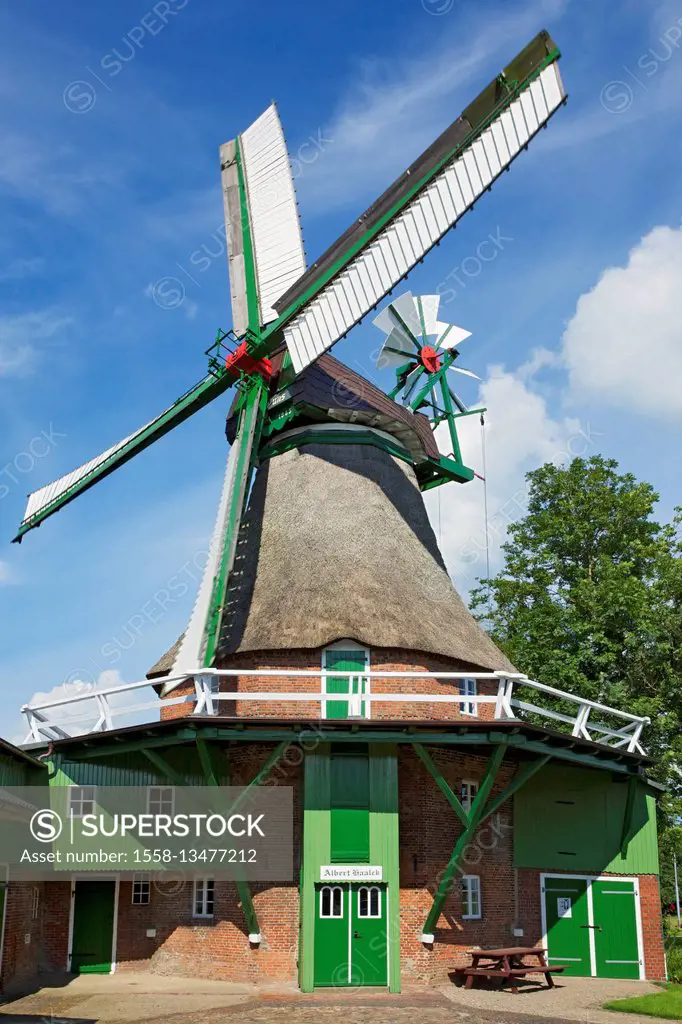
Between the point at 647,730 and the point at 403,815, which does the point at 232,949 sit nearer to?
the point at 403,815

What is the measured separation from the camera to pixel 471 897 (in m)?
18.5

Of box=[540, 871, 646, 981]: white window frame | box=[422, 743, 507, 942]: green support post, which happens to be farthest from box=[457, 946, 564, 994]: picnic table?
box=[540, 871, 646, 981]: white window frame

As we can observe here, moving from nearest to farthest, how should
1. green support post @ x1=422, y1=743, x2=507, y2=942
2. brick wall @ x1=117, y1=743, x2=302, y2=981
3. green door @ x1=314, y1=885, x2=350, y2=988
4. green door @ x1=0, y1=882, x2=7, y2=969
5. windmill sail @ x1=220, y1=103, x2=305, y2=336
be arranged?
green door @ x1=0, y1=882, x2=7, y2=969 < green door @ x1=314, y1=885, x2=350, y2=988 < green support post @ x1=422, y1=743, x2=507, y2=942 < brick wall @ x1=117, y1=743, x2=302, y2=981 < windmill sail @ x1=220, y1=103, x2=305, y2=336

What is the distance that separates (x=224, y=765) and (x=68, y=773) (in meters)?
3.28

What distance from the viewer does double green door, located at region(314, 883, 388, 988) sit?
16.4 m

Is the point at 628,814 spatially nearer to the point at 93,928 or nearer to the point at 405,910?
the point at 405,910

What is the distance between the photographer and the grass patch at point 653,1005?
14.9 meters

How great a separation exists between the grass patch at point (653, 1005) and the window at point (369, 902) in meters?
3.98

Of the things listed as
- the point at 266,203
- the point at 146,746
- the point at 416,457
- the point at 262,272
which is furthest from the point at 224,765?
the point at 266,203

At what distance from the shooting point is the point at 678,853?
26875mm

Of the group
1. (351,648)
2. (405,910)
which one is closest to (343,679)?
(351,648)

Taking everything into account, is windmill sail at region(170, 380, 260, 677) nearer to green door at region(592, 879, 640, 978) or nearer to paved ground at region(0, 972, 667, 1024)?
paved ground at region(0, 972, 667, 1024)

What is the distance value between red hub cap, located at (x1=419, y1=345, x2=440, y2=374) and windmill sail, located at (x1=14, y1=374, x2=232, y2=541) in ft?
16.5

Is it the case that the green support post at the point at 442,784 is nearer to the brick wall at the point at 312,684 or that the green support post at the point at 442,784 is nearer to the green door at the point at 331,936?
the brick wall at the point at 312,684
